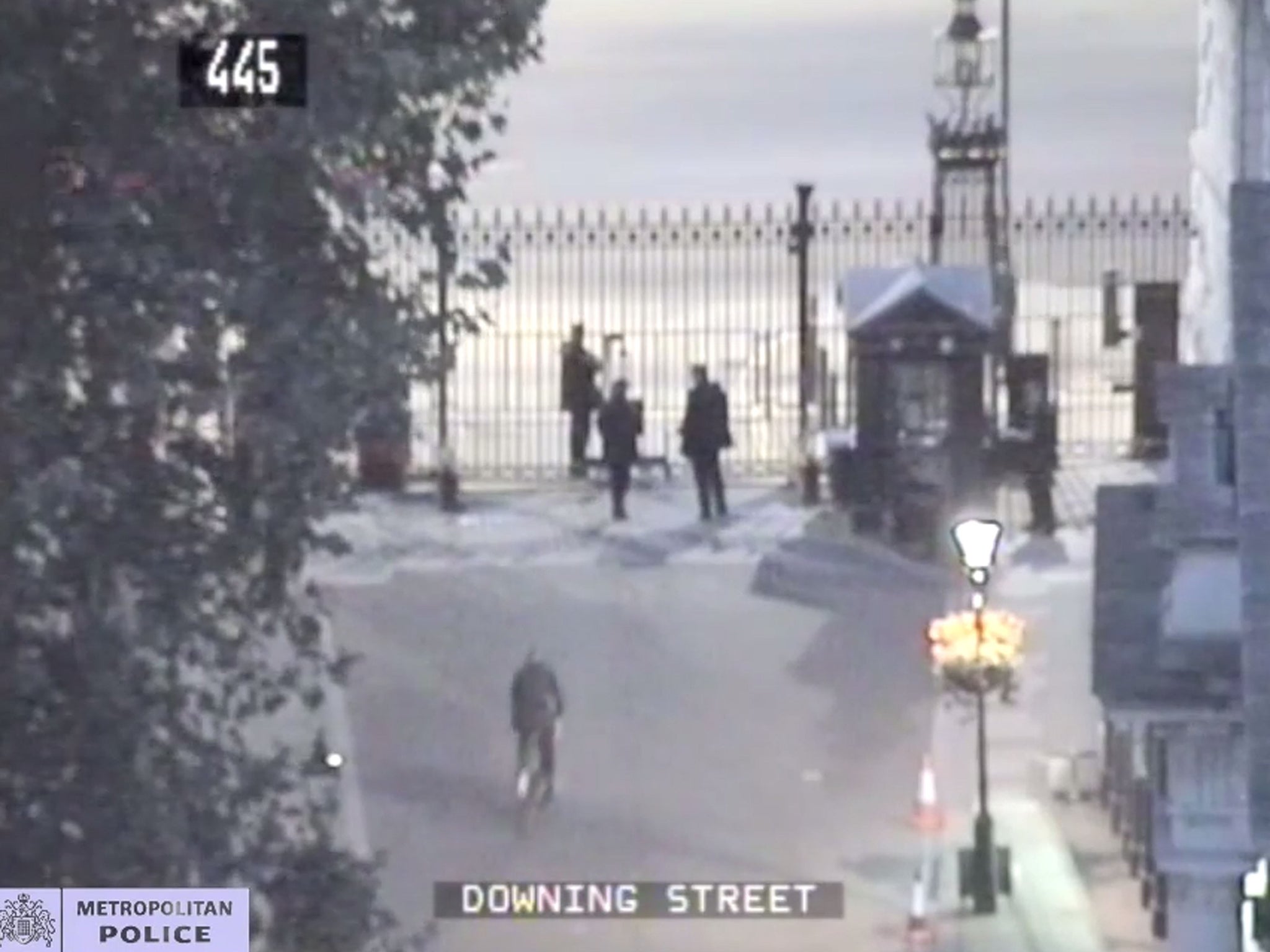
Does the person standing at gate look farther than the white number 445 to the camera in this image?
Yes

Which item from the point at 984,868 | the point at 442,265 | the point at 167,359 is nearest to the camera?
the point at 167,359

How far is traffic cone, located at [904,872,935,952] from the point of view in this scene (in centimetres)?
302

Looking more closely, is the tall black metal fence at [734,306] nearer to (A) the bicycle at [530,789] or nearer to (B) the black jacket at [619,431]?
(B) the black jacket at [619,431]

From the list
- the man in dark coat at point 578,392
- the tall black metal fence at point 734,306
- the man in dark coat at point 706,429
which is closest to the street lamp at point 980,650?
the tall black metal fence at point 734,306

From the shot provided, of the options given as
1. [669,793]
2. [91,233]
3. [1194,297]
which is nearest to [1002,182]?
[1194,297]

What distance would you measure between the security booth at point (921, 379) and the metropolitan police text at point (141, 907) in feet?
2.51

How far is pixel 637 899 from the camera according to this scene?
303 centimetres

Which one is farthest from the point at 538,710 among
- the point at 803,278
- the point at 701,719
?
the point at 803,278

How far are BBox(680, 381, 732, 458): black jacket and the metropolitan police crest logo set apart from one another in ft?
2.50

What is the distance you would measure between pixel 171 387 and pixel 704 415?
1.81ft

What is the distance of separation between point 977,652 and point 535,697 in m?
0.44
